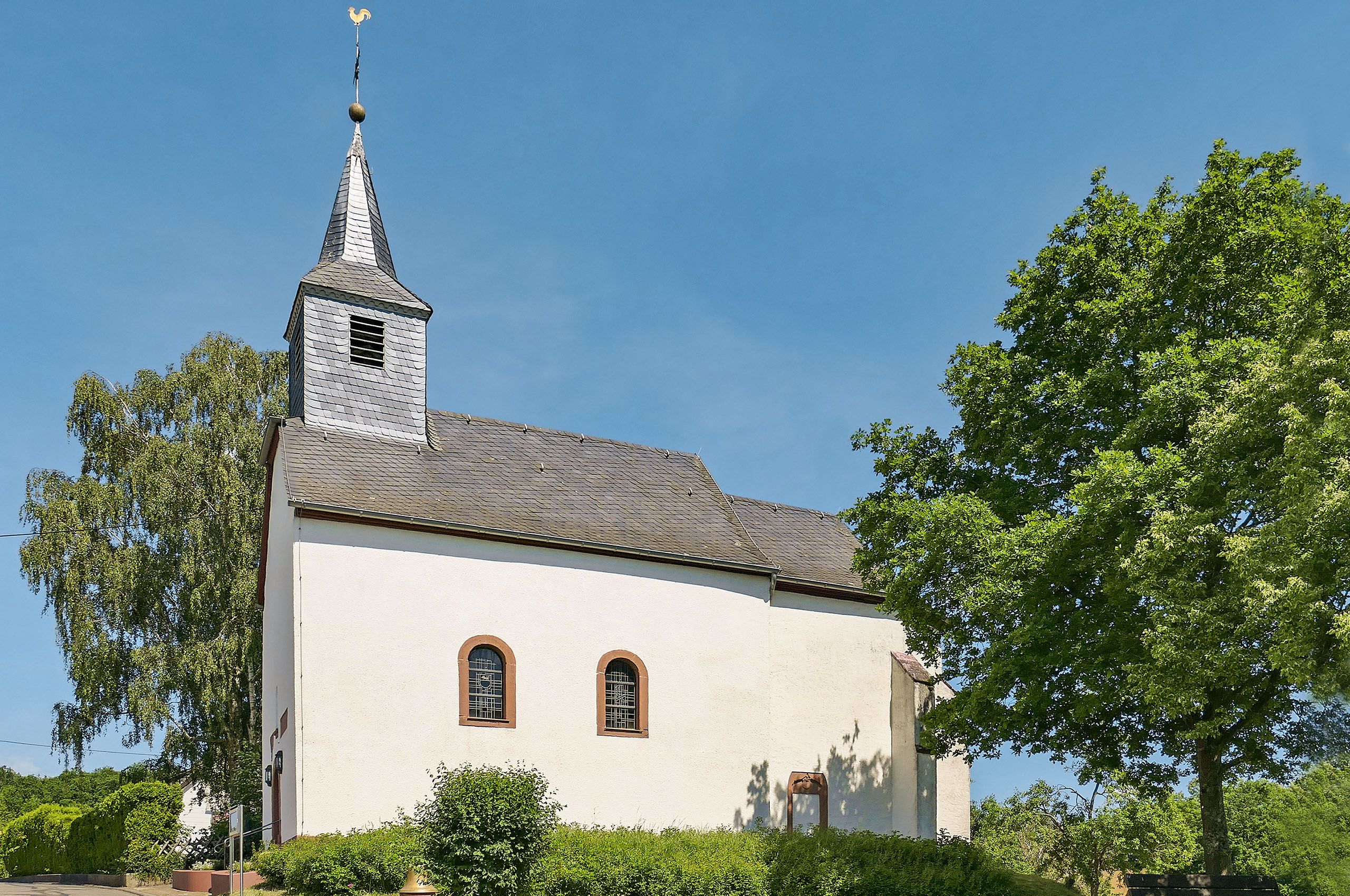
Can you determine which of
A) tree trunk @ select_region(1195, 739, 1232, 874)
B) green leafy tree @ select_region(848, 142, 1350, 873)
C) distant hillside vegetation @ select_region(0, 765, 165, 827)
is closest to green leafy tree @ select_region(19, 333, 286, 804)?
green leafy tree @ select_region(848, 142, 1350, 873)

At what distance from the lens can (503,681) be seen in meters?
21.1

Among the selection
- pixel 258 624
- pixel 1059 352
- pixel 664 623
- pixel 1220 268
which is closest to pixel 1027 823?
pixel 664 623

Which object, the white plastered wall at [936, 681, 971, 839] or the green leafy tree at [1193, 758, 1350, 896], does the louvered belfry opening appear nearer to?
the white plastered wall at [936, 681, 971, 839]

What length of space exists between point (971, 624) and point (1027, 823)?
436 inches

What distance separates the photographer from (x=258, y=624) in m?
31.0

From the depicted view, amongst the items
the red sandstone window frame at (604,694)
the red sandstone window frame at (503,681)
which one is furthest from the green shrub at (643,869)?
the red sandstone window frame at (604,694)

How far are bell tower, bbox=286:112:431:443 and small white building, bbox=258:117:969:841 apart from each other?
0.18ft

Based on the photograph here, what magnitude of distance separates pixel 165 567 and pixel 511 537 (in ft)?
48.8

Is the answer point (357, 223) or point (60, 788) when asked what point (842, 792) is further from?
point (60, 788)

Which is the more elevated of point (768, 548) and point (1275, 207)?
point (1275, 207)

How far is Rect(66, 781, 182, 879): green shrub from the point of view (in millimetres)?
22250

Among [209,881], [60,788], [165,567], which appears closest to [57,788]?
[60,788]

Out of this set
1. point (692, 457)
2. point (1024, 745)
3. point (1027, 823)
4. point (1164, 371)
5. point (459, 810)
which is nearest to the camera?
point (459, 810)

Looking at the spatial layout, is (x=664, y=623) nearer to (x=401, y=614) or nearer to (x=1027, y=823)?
(x=401, y=614)
